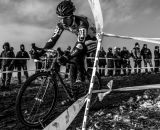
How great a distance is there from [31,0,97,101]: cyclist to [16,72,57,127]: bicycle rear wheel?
42 cm

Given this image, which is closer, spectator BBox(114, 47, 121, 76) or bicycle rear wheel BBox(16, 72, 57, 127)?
bicycle rear wheel BBox(16, 72, 57, 127)

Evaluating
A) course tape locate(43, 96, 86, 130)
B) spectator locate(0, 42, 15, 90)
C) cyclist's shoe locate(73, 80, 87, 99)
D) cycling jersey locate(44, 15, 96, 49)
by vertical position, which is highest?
cycling jersey locate(44, 15, 96, 49)

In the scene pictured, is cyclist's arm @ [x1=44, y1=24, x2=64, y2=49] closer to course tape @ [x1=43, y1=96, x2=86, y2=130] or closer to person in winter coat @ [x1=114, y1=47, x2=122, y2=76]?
course tape @ [x1=43, y1=96, x2=86, y2=130]

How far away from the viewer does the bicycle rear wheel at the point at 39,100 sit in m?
5.05

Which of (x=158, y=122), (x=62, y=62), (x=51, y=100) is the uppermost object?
(x=62, y=62)

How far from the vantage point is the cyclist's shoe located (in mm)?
6031

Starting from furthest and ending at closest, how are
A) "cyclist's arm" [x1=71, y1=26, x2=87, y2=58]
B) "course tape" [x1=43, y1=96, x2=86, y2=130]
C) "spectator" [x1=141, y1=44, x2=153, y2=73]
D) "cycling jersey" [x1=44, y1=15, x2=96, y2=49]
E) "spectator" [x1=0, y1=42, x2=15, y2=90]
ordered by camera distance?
1. "spectator" [x1=141, y1=44, x2=153, y2=73]
2. "spectator" [x1=0, y1=42, x2=15, y2=90]
3. "cycling jersey" [x1=44, y1=15, x2=96, y2=49]
4. "cyclist's arm" [x1=71, y1=26, x2=87, y2=58]
5. "course tape" [x1=43, y1=96, x2=86, y2=130]

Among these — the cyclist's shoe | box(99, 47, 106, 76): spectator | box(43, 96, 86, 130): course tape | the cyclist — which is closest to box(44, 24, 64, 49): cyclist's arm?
the cyclist

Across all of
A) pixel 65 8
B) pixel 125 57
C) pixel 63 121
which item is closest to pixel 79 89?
pixel 65 8

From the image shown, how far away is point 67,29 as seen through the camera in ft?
19.4

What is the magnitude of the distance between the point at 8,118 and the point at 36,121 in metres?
0.87

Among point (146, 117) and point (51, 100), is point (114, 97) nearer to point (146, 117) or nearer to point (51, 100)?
point (146, 117)

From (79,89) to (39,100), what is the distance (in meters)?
1.16

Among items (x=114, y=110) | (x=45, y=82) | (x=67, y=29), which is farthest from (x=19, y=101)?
(x=114, y=110)
